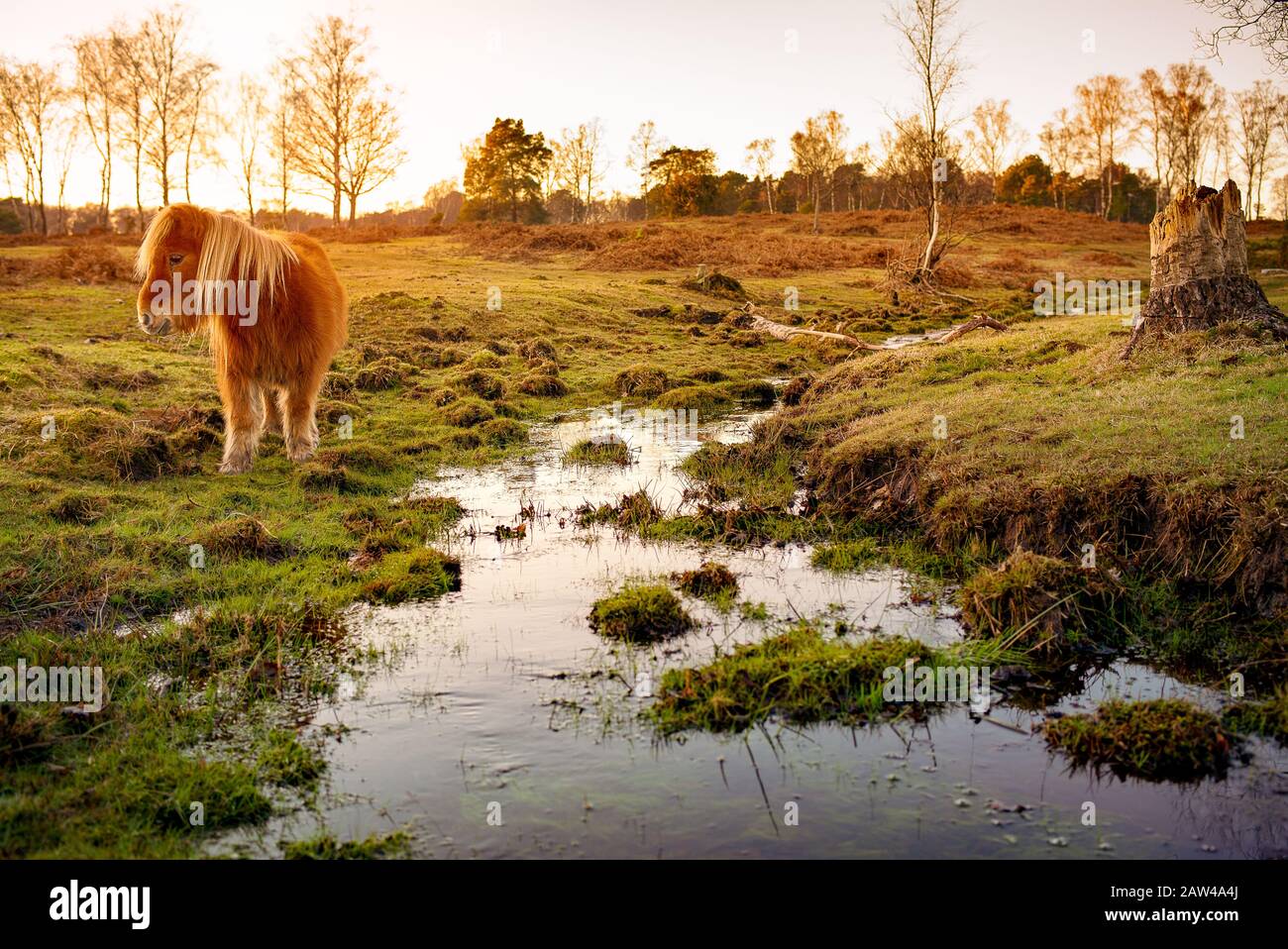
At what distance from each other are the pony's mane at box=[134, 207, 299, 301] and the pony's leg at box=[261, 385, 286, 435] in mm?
1772

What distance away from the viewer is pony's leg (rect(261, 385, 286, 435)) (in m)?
10.7

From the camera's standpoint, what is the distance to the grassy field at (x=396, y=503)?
15.1 feet

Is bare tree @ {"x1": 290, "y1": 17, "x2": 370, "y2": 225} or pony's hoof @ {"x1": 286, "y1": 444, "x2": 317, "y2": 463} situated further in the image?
bare tree @ {"x1": 290, "y1": 17, "x2": 370, "y2": 225}

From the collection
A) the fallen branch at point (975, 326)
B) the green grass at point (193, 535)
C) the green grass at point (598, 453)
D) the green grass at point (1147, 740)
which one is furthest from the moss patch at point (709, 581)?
the fallen branch at point (975, 326)

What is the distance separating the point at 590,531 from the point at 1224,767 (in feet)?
17.6

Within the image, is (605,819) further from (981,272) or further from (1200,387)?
(981,272)

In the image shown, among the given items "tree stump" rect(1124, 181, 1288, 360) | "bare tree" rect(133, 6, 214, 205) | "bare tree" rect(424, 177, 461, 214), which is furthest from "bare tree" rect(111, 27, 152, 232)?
"tree stump" rect(1124, 181, 1288, 360)

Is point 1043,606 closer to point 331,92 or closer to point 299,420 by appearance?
point 299,420

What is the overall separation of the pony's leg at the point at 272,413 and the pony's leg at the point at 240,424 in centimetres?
104

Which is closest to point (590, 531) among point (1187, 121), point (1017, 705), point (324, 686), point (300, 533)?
point (300, 533)

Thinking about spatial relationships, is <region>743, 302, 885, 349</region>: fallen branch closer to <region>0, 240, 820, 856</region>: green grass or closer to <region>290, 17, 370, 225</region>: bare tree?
<region>0, 240, 820, 856</region>: green grass

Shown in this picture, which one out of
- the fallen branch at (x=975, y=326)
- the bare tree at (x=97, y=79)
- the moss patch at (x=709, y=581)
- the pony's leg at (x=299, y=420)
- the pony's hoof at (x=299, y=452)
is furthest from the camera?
the bare tree at (x=97, y=79)

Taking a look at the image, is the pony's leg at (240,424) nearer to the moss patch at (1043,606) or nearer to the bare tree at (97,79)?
the moss patch at (1043,606)

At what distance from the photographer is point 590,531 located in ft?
28.3
